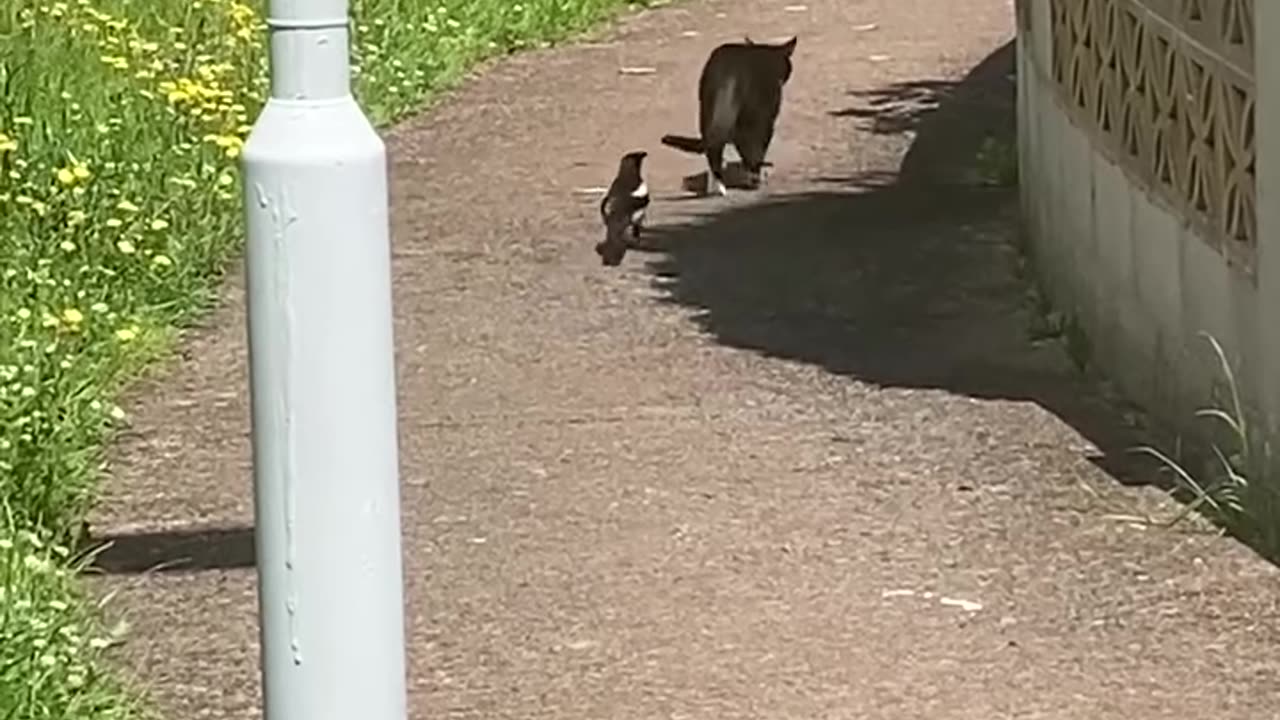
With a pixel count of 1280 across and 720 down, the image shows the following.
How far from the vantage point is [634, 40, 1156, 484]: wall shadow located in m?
9.24

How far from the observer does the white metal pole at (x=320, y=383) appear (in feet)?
12.9

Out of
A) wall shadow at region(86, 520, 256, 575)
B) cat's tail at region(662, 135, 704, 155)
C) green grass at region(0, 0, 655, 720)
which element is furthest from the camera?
cat's tail at region(662, 135, 704, 155)

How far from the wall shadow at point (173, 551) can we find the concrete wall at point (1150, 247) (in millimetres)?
2363

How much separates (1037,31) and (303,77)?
6.86 meters

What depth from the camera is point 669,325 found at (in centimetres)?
1032

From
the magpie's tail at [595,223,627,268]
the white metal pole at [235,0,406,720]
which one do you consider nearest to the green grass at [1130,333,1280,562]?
the white metal pole at [235,0,406,720]

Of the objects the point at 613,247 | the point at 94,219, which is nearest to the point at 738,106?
the point at 613,247

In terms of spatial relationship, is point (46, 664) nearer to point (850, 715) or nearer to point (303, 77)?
point (850, 715)

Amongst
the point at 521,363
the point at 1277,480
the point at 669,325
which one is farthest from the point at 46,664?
the point at 669,325

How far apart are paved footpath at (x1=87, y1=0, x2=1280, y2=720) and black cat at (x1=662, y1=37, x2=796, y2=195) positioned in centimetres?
22

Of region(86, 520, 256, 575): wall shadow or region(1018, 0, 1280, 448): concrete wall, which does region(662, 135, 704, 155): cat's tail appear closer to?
region(1018, 0, 1280, 448): concrete wall

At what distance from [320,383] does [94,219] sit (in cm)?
648

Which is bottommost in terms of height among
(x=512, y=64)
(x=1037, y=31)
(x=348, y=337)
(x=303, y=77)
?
(x=512, y=64)

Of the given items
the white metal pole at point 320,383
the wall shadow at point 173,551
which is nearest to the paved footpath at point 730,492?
the wall shadow at point 173,551
